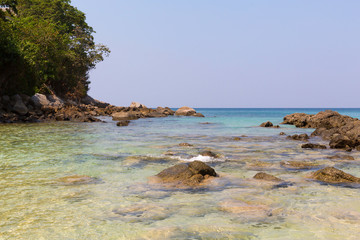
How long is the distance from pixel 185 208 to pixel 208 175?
7.14ft

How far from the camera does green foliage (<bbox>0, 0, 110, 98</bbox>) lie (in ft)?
86.5

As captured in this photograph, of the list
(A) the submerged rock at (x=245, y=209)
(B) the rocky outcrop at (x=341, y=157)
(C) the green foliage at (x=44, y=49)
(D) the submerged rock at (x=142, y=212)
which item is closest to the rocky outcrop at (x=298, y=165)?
(B) the rocky outcrop at (x=341, y=157)

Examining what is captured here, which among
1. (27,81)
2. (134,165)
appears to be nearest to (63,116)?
(27,81)

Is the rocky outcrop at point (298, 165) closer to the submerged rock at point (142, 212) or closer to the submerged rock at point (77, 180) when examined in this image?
the submerged rock at point (142, 212)

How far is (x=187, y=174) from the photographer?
6.81m

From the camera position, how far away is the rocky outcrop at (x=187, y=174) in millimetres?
6637

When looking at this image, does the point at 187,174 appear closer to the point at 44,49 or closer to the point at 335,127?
the point at 335,127

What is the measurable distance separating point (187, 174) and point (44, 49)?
30.9 metres

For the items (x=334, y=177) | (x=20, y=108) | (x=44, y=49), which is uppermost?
(x=44, y=49)

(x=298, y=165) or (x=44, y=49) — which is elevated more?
(x=44, y=49)

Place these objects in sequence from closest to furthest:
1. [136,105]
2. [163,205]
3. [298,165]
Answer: [163,205]
[298,165]
[136,105]

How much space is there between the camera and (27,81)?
30375mm

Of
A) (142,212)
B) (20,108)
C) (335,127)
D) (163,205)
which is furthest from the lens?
(20,108)

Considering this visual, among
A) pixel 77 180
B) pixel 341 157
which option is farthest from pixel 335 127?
pixel 77 180
